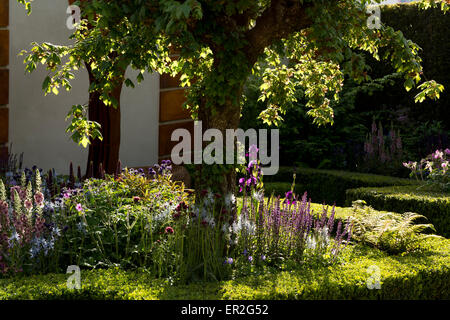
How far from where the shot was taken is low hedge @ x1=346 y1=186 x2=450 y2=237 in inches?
263

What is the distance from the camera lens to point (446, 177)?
753cm

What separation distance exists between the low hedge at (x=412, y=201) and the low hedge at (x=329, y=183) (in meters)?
0.87

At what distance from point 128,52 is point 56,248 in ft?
5.03

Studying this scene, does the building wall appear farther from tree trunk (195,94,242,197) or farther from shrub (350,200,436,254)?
shrub (350,200,436,254)

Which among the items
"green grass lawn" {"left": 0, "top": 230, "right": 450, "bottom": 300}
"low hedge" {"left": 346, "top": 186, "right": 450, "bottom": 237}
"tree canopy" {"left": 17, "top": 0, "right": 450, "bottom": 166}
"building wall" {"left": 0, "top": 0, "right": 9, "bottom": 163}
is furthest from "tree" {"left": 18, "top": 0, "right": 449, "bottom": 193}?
"building wall" {"left": 0, "top": 0, "right": 9, "bottom": 163}

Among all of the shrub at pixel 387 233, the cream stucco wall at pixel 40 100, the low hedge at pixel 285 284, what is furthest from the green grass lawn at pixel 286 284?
the cream stucco wall at pixel 40 100

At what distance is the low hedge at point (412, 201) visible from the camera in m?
6.67

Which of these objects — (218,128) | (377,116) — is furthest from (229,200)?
(377,116)

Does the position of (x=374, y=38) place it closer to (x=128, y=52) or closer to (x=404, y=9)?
A: (x=128, y=52)

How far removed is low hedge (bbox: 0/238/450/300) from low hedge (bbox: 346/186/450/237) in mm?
1812

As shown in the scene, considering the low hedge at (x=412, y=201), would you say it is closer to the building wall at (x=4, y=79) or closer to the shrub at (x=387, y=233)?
the shrub at (x=387, y=233)

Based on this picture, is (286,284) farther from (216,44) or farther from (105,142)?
(105,142)

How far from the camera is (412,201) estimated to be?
22.5 ft
